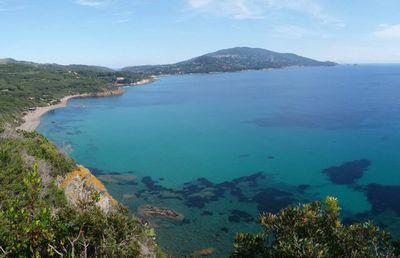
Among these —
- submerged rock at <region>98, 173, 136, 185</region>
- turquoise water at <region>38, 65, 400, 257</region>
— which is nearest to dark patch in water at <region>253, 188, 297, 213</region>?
turquoise water at <region>38, 65, 400, 257</region>

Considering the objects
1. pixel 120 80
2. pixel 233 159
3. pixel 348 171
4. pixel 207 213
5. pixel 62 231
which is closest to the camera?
pixel 62 231

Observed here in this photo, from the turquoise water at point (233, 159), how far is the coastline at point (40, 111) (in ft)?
10.4

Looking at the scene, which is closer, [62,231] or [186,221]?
[62,231]

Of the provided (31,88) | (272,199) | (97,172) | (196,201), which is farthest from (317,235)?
(31,88)

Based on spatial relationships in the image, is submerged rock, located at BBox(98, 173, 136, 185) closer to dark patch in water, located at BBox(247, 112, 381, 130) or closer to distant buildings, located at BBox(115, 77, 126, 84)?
dark patch in water, located at BBox(247, 112, 381, 130)

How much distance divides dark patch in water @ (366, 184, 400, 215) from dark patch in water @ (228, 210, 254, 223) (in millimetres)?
11928

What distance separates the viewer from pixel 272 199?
39656mm

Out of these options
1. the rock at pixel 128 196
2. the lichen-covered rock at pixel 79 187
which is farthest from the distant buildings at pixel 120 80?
the lichen-covered rock at pixel 79 187

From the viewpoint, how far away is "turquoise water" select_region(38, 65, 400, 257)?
119ft

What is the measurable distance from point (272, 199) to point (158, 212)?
1185 cm

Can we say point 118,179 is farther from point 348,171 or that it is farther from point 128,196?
point 348,171

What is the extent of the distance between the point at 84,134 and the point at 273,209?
49827mm

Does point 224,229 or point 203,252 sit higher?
point 224,229

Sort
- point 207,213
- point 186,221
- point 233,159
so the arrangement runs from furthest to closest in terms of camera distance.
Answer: point 233,159 → point 207,213 → point 186,221
